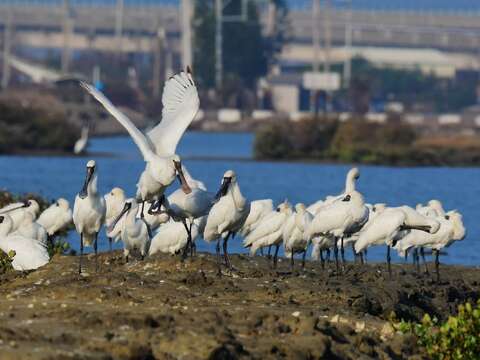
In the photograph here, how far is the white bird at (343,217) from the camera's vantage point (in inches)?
875

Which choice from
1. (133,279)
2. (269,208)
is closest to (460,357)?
(133,279)

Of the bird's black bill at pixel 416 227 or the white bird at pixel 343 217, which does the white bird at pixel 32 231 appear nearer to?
the white bird at pixel 343 217

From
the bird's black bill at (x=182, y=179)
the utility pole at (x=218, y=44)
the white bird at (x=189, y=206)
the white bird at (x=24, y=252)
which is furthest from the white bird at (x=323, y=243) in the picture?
the utility pole at (x=218, y=44)

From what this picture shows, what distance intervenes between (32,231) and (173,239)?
78.7 inches

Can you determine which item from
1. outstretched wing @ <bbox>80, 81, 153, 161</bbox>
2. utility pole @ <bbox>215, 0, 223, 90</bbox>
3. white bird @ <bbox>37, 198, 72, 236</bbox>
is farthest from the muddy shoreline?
utility pole @ <bbox>215, 0, 223, 90</bbox>

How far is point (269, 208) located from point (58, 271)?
5.54 meters

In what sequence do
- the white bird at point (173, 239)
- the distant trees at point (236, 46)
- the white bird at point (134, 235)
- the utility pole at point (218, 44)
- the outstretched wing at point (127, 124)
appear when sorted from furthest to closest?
the distant trees at point (236, 46) < the utility pole at point (218, 44) < the white bird at point (173, 239) < the white bird at point (134, 235) < the outstretched wing at point (127, 124)

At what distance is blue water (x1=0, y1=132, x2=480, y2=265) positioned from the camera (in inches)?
2013

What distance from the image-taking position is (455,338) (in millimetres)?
16156

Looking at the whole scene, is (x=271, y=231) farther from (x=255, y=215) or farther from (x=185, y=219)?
(x=185, y=219)

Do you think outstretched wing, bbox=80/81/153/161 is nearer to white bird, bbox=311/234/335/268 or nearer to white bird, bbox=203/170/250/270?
white bird, bbox=203/170/250/270

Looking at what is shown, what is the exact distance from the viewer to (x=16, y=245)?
859 inches

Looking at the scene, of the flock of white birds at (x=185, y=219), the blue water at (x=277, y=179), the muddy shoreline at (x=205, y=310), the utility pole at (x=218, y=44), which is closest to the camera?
the muddy shoreline at (x=205, y=310)

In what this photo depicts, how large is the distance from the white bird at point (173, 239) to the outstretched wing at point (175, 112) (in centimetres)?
105
